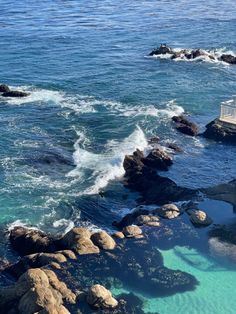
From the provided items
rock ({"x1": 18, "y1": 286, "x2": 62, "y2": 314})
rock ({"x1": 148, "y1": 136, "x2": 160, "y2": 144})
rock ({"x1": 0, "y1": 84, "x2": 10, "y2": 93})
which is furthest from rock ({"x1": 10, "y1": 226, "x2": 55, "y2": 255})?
rock ({"x1": 0, "y1": 84, "x2": 10, "y2": 93})

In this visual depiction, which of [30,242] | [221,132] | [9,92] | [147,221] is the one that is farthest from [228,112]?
[9,92]

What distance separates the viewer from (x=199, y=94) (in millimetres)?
63469

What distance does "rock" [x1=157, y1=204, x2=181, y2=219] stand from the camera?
128ft

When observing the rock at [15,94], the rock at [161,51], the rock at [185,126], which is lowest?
the rock at [185,126]

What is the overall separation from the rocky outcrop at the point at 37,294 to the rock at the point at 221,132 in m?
25.3

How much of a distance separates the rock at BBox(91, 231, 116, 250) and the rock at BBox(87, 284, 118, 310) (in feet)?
17.2

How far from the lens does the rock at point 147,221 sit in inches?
1499

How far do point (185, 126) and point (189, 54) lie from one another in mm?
26193

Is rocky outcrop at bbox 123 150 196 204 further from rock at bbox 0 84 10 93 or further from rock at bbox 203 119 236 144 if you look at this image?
rock at bbox 0 84 10 93

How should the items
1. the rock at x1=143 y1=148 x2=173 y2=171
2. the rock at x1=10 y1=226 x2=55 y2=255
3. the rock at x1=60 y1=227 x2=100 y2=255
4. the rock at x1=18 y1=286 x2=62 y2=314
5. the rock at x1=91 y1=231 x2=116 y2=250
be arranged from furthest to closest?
the rock at x1=143 y1=148 x2=173 y2=171, the rock at x1=10 y1=226 x2=55 y2=255, the rock at x1=91 y1=231 x2=116 y2=250, the rock at x1=60 y1=227 x2=100 y2=255, the rock at x1=18 y1=286 x2=62 y2=314

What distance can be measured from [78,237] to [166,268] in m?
6.06

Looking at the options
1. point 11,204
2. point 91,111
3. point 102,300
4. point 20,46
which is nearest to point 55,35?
point 20,46

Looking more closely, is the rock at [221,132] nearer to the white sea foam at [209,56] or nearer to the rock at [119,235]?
the rock at [119,235]

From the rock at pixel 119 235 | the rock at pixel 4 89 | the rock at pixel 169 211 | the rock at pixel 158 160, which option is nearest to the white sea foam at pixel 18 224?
the rock at pixel 119 235
